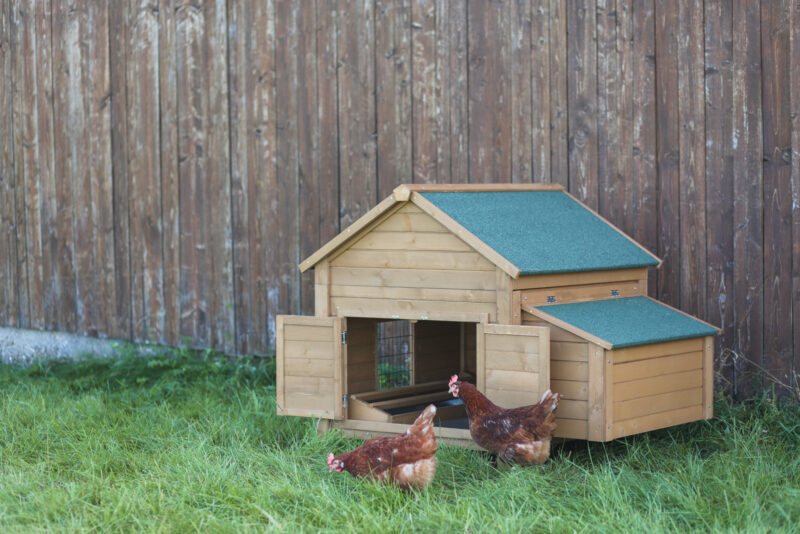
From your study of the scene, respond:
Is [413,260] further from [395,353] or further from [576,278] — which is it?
[395,353]

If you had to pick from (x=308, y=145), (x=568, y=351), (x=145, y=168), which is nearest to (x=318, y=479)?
(x=568, y=351)

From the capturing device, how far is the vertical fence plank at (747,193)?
5621 mm

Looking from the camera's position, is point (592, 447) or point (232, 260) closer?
point (592, 447)

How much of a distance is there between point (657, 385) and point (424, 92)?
2768 millimetres

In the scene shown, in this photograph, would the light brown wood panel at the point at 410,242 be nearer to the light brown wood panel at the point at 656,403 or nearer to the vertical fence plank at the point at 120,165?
the light brown wood panel at the point at 656,403

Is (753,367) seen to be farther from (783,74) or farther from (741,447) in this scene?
(783,74)

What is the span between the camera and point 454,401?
594 centimetres

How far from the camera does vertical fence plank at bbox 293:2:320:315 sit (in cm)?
739

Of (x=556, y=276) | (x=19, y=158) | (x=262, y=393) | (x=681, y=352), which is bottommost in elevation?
(x=262, y=393)

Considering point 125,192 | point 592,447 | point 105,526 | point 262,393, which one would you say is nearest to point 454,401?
point 592,447

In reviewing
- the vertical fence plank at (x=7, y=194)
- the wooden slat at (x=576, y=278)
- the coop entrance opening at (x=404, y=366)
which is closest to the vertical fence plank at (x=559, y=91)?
the wooden slat at (x=576, y=278)

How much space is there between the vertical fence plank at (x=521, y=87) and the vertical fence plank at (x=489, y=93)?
1.5 inches

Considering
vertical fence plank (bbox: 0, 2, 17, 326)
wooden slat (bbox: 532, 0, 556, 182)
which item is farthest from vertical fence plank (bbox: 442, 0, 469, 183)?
vertical fence plank (bbox: 0, 2, 17, 326)

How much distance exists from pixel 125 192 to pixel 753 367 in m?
5.16
